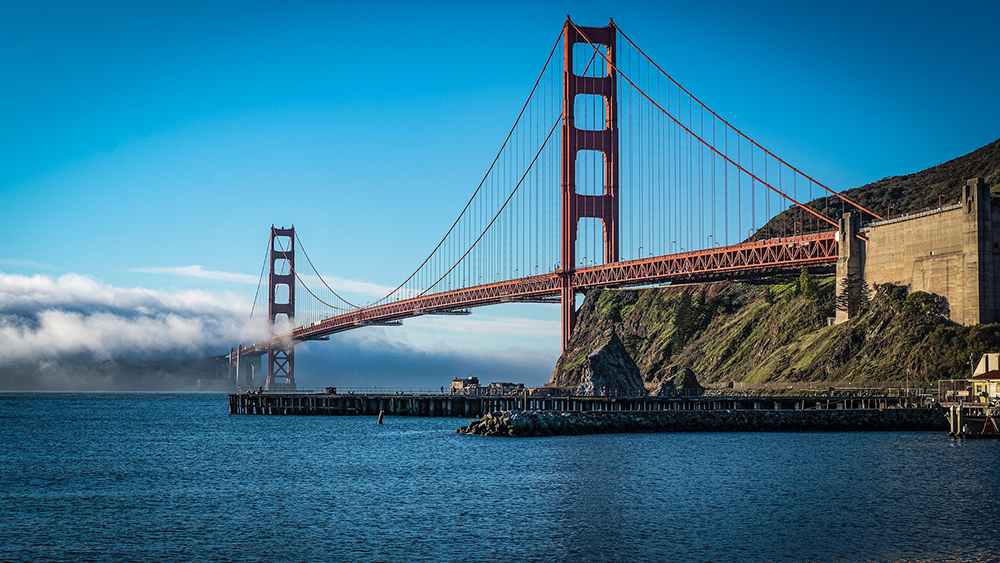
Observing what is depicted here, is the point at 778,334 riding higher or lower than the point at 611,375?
higher

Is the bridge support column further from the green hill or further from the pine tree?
the pine tree

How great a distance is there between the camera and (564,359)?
11006 centimetres

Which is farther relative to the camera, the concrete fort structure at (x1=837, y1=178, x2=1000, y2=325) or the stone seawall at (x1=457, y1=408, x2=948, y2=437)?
the concrete fort structure at (x1=837, y1=178, x2=1000, y2=325)

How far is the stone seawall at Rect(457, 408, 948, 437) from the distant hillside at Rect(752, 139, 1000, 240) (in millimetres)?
55086

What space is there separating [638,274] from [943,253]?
29.2 metres

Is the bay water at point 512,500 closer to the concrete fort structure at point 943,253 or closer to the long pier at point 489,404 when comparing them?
the long pier at point 489,404

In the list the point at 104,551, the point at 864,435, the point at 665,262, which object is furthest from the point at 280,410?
the point at 104,551

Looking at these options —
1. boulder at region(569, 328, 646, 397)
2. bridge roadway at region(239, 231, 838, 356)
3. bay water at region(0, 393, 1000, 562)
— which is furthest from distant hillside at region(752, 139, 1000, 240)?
bay water at region(0, 393, 1000, 562)

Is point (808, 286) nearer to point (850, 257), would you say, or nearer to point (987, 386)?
point (850, 257)

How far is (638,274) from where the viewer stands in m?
96.9

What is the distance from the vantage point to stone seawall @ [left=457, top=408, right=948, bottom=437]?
211ft

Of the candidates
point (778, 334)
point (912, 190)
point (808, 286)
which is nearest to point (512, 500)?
point (778, 334)

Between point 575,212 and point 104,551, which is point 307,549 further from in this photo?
point 575,212

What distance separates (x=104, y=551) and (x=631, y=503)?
56.2 feet
